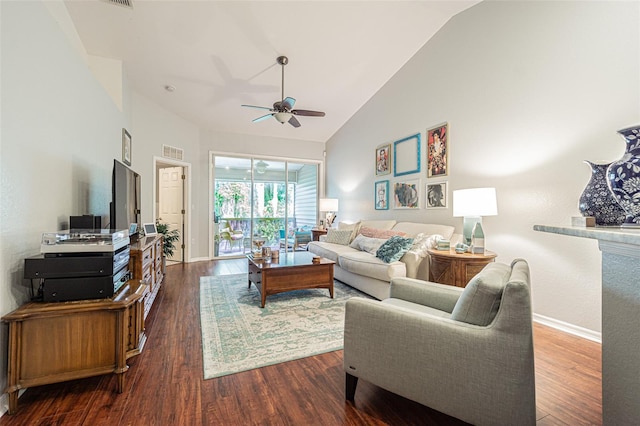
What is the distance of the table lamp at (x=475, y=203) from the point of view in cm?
277

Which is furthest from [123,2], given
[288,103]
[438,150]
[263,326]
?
[438,150]

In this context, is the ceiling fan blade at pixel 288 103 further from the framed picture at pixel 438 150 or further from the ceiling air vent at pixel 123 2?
the framed picture at pixel 438 150

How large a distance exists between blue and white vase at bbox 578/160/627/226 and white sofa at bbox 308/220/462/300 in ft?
6.49

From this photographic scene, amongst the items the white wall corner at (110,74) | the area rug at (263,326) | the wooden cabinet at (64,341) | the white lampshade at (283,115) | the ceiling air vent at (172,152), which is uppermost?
the white wall corner at (110,74)

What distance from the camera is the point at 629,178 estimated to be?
1.06 metres

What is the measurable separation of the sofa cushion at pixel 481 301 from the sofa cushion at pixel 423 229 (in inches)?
89.2

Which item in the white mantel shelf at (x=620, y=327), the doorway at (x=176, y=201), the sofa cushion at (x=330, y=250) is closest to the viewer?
the white mantel shelf at (x=620, y=327)

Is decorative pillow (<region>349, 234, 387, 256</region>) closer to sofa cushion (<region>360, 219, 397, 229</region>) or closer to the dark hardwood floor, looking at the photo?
sofa cushion (<region>360, 219, 397, 229</region>)

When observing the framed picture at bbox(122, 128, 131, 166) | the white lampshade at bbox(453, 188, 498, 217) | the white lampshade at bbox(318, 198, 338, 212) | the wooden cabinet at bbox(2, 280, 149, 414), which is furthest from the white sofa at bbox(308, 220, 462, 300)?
the framed picture at bbox(122, 128, 131, 166)

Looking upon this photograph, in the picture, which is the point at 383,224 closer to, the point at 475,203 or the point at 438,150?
the point at 438,150

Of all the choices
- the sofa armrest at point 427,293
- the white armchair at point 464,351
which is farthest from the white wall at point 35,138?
the sofa armrest at point 427,293

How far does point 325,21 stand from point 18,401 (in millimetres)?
4204

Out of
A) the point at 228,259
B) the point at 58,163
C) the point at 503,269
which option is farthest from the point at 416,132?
the point at 228,259

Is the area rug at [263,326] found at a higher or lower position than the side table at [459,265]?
lower
